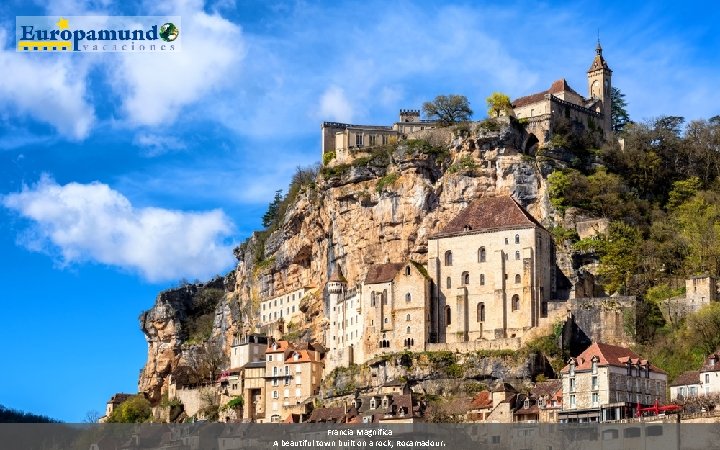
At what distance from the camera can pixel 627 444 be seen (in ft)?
254

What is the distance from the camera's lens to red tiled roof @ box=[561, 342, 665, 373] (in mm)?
83375

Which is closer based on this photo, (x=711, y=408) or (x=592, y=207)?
(x=711, y=408)

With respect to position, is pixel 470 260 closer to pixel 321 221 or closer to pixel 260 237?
pixel 321 221

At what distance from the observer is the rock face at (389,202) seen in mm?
106062

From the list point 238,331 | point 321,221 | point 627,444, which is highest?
point 321,221

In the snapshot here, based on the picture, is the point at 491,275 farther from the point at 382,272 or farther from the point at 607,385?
the point at 607,385

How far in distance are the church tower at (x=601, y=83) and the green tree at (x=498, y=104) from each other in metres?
8.38

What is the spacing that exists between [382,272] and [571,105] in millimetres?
21702

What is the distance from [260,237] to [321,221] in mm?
13075

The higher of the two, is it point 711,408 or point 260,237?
point 260,237

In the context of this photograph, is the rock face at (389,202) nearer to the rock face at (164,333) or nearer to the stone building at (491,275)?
the stone building at (491,275)

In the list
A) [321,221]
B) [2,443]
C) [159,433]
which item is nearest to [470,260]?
[321,221]

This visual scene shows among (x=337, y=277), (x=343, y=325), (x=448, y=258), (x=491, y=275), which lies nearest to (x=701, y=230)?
(x=491, y=275)

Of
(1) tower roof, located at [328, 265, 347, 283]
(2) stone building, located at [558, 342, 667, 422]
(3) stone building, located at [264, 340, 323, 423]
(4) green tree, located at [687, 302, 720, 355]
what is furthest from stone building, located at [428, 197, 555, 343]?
(1) tower roof, located at [328, 265, 347, 283]
